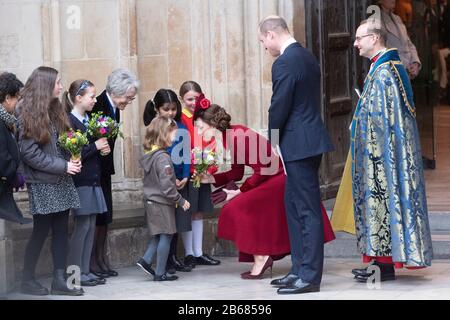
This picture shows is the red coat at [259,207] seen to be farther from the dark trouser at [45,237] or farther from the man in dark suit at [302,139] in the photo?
the dark trouser at [45,237]

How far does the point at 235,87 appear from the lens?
419 inches

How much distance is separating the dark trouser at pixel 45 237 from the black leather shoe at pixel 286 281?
152cm

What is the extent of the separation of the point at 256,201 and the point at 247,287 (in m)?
0.65

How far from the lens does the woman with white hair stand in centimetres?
930

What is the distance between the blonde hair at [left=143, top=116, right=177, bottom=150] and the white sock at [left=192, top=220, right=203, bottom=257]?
0.95 m

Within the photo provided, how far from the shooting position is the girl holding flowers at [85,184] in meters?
8.95

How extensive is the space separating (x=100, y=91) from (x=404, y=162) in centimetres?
283

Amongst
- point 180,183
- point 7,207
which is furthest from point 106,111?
point 7,207

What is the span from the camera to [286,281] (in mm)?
8789

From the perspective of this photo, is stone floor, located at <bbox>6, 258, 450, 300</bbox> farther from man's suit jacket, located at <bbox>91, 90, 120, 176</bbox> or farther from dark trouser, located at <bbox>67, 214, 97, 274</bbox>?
man's suit jacket, located at <bbox>91, 90, 120, 176</bbox>

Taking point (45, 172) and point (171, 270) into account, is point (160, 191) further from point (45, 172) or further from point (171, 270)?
point (45, 172)

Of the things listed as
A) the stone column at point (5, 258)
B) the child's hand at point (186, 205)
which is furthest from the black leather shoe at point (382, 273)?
the stone column at point (5, 258)

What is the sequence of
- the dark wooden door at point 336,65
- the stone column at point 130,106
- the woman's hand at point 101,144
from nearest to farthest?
the woman's hand at point 101,144, the stone column at point 130,106, the dark wooden door at point 336,65

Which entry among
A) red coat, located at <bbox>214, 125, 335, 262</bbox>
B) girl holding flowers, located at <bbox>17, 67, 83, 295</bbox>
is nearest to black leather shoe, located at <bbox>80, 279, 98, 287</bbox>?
girl holding flowers, located at <bbox>17, 67, 83, 295</bbox>
